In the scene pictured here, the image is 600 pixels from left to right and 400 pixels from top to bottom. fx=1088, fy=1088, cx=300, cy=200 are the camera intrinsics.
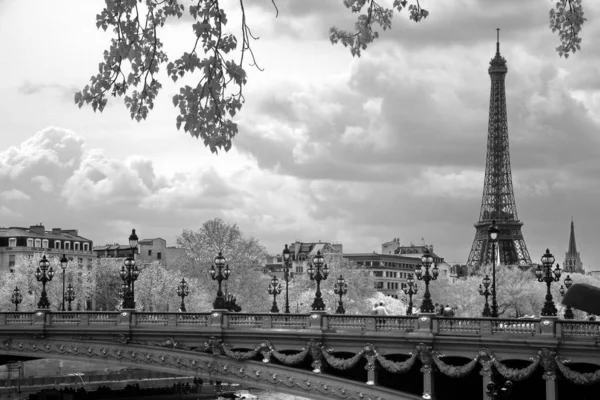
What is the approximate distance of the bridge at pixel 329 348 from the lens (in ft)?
144

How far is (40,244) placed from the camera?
156 m

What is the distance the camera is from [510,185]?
184000 millimetres

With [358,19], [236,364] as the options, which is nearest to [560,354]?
[236,364]

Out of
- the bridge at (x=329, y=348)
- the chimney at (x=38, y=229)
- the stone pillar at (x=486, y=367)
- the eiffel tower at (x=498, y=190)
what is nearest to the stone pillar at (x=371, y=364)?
the bridge at (x=329, y=348)

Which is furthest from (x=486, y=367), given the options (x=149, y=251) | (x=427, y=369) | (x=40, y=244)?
(x=149, y=251)

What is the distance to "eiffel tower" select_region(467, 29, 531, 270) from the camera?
17962cm

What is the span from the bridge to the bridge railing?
0.05m

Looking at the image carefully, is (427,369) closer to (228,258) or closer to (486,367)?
(486,367)

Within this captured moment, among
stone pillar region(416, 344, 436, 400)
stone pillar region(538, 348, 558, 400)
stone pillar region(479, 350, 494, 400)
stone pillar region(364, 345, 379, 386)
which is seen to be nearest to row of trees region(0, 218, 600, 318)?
stone pillar region(364, 345, 379, 386)

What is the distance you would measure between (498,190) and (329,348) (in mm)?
137170

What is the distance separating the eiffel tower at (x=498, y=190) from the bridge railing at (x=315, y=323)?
128181mm

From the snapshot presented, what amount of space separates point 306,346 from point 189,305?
169 ft

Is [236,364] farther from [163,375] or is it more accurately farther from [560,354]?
[163,375]

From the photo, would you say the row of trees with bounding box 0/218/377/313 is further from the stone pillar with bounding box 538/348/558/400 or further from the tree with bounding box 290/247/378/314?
the stone pillar with bounding box 538/348/558/400
